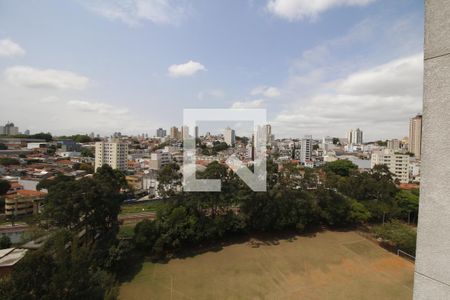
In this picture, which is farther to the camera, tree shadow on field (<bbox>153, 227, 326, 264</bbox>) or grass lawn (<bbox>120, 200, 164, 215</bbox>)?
grass lawn (<bbox>120, 200, 164, 215</bbox>)

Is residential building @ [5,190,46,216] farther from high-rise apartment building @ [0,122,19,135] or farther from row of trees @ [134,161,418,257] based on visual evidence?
high-rise apartment building @ [0,122,19,135]

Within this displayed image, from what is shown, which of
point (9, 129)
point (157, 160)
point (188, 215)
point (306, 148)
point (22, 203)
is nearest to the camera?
point (188, 215)

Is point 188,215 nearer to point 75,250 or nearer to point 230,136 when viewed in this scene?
point 75,250

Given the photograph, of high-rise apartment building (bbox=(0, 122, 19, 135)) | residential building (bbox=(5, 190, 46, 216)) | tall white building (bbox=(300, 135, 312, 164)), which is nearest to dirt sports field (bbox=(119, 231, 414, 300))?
residential building (bbox=(5, 190, 46, 216))

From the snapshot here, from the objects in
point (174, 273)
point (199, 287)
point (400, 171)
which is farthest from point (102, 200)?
point (400, 171)

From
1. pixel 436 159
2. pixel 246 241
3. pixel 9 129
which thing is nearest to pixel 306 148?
pixel 246 241
